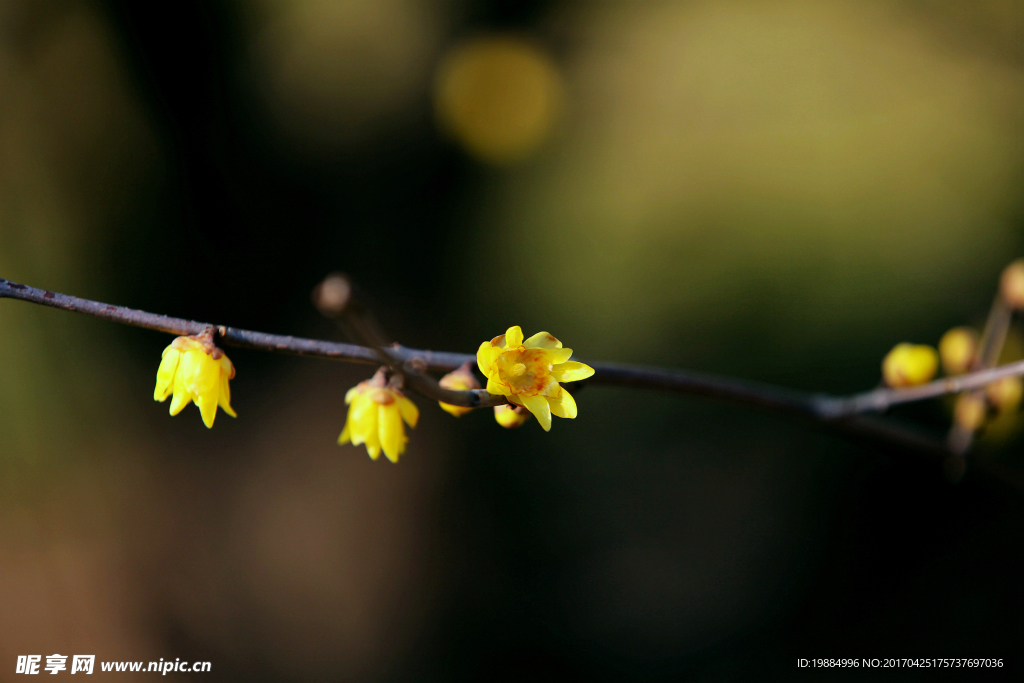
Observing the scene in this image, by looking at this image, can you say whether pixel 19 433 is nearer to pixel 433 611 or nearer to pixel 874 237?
pixel 433 611

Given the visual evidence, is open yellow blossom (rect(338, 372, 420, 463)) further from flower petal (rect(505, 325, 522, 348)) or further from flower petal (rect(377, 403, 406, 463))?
flower petal (rect(505, 325, 522, 348))

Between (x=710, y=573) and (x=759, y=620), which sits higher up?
(x=710, y=573)

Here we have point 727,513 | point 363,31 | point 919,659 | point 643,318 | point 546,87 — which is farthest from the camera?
point 546,87

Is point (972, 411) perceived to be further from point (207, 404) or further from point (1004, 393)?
point (207, 404)

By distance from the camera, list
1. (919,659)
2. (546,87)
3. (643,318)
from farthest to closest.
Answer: (546,87) < (643,318) < (919,659)

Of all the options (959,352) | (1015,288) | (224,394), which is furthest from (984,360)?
(224,394)

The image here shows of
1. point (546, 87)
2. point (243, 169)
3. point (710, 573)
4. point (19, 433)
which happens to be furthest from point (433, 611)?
point (546, 87)
